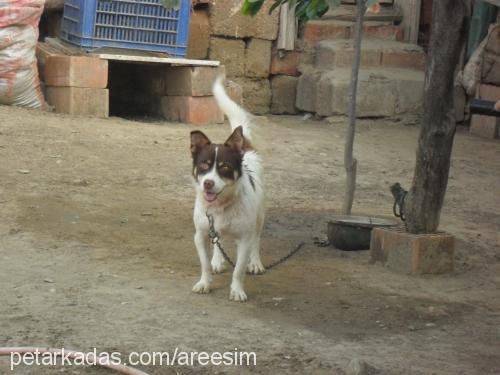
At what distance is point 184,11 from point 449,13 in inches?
197

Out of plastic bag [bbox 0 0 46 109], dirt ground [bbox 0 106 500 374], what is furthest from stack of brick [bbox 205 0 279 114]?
plastic bag [bbox 0 0 46 109]

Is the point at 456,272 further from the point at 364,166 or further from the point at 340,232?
the point at 364,166

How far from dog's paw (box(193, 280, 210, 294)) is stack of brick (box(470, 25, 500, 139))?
6.51 m

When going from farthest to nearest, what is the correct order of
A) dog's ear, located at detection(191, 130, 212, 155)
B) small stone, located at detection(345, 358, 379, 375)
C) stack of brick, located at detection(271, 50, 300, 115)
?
stack of brick, located at detection(271, 50, 300, 115), dog's ear, located at detection(191, 130, 212, 155), small stone, located at detection(345, 358, 379, 375)

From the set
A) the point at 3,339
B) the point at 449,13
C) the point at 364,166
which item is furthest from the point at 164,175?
the point at 3,339

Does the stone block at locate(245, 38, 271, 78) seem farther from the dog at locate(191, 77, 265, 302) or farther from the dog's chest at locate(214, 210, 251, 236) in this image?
the dog's chest at locate(214, 210, 251, 236)

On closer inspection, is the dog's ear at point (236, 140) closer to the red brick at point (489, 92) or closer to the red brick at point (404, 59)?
the red brick at point (489, 92)

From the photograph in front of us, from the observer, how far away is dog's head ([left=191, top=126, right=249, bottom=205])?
4703 mm

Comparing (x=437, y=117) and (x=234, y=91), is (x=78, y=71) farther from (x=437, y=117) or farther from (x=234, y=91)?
(x=437, y=117)

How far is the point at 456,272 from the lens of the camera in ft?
18.7

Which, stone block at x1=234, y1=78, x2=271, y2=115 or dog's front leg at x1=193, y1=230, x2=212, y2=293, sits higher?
stone block at x1=234, y1=78, x2=271, y2=115

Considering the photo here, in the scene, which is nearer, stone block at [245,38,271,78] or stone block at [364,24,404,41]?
stone block at [245,38,271,78]

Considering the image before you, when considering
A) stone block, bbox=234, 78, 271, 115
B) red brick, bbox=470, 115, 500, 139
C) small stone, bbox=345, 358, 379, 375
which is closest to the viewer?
small stone, bbox=345, 358, 379, 375

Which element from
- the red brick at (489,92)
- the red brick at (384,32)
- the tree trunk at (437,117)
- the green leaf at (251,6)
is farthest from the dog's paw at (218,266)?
the red brick at (384,32)
